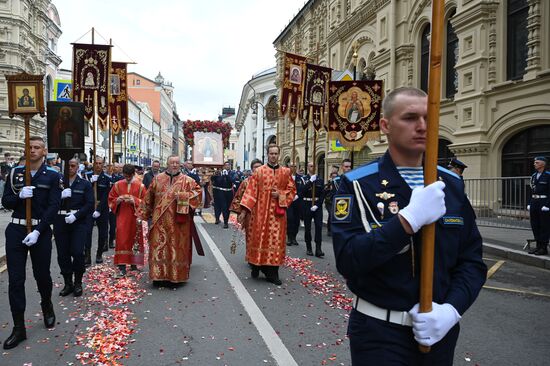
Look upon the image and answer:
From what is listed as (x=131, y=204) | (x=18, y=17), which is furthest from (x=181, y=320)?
(x=18, y=17)

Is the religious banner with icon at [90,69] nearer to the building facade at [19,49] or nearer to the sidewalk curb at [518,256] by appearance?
the sidewalk curb at [518,256]

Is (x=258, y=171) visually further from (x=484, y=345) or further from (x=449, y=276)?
(x=449, y=276)

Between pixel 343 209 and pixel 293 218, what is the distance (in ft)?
31.0

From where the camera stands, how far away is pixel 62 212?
6770 millimetres

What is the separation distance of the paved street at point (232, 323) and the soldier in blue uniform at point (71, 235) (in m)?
0.26

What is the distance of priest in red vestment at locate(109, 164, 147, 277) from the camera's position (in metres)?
8.16

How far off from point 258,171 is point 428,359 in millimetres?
5994

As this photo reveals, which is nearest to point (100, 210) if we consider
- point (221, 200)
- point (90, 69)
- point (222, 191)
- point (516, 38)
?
point (90, 69)

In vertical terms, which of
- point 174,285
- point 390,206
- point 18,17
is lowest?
point 174,285

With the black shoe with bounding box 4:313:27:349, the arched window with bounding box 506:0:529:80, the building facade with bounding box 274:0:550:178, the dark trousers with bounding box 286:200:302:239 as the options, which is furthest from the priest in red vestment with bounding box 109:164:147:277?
the arched window with bounding box 506:0:529:80

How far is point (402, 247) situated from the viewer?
195 centimetres

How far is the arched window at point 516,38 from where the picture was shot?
13.6 m

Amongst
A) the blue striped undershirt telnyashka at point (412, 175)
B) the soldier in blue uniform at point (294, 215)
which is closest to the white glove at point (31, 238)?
the blue striped undershirt telnyashka at point (412, 175)

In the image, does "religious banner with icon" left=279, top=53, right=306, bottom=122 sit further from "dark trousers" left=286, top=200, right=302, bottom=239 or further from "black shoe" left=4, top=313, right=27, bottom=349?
Answer: "black shoe" left=4, top=313, right=27, bottom=349
